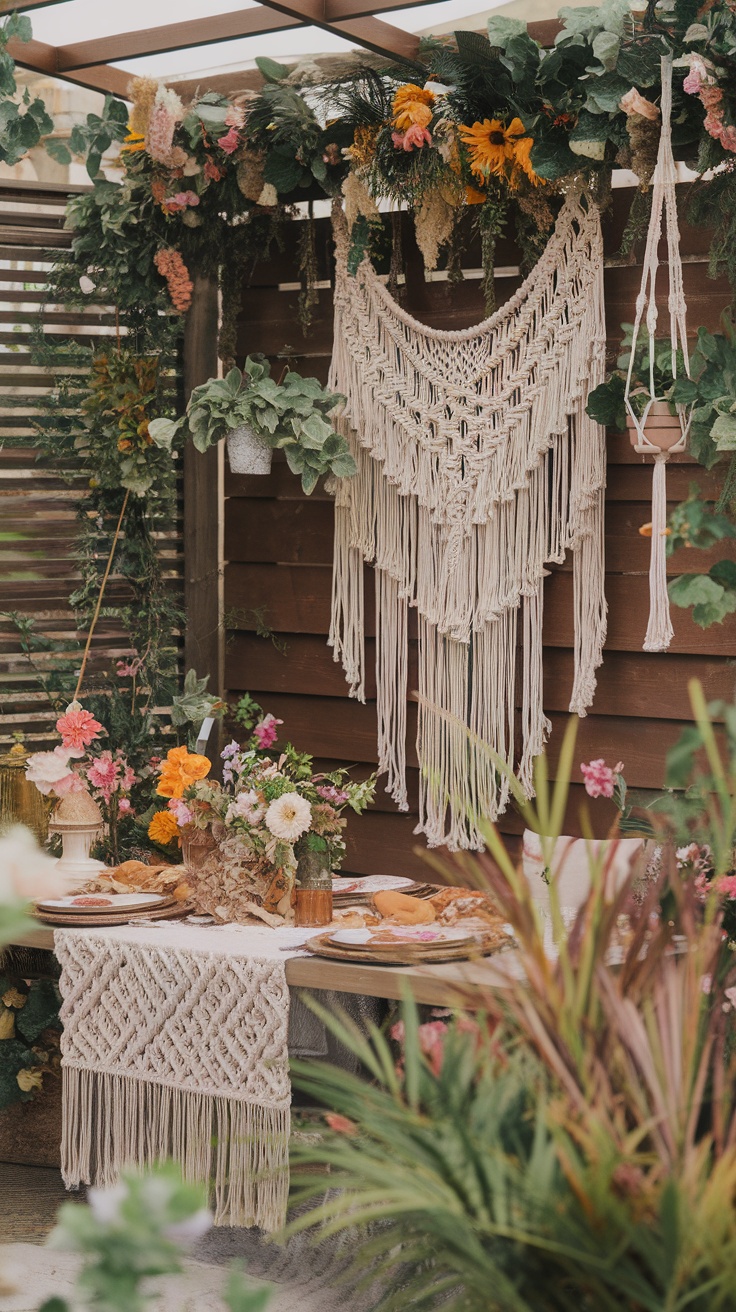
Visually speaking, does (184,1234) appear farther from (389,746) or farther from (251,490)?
(251,490)

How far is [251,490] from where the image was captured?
4.07 metres

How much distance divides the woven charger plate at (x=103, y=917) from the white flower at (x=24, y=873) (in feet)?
7.47

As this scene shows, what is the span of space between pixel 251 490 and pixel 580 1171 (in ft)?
10.1

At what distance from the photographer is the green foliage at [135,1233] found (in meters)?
0.90

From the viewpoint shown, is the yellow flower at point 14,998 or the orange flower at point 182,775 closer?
the orange flower at point 182,775

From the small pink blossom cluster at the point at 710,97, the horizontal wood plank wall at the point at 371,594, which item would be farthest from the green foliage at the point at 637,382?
the small pink blossom cluster at the point at 710,97

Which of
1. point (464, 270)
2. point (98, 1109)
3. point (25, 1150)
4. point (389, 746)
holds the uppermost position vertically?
point (464, 270)

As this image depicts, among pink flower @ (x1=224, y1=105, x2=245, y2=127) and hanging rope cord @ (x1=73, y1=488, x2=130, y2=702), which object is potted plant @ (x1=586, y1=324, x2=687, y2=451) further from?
hanging rope cord @ (x1=73, y1=488, x2=130, y2=702)

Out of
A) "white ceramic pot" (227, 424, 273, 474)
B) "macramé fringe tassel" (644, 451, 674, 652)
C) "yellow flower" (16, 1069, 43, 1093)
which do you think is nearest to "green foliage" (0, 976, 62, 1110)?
"yellow flower" (16, 1069, 43, 1093)

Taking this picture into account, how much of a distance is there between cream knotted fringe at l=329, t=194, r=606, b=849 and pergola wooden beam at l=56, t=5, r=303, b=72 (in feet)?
1.74

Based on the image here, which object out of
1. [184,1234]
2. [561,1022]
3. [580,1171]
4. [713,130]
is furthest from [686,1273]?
[713,130]

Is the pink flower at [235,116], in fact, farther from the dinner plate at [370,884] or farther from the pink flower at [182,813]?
the dinner plate at [370,884]

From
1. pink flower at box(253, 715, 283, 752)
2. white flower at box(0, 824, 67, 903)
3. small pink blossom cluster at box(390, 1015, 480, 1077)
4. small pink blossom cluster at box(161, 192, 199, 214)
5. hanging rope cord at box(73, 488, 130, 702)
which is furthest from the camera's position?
hanging rope cord at box(73, 488, 130, 702)

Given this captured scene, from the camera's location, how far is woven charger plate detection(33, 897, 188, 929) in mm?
3111
